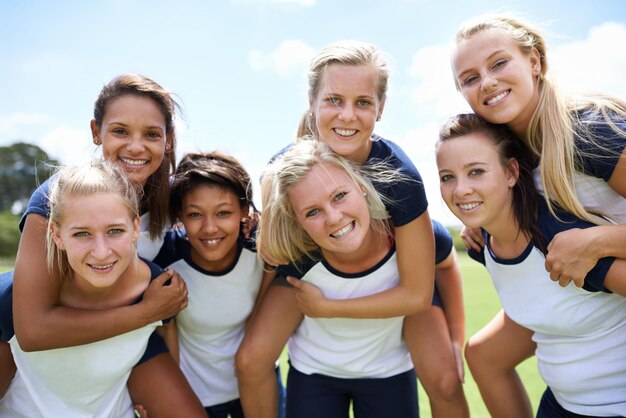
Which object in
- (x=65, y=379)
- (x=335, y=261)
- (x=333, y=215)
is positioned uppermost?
(x=333, y=215)

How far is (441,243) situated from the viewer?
11.6 ft

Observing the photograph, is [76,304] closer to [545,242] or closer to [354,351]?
[354,351]

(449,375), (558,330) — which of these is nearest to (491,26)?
(558,330)

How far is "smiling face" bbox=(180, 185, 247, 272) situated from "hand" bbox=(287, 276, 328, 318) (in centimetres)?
51

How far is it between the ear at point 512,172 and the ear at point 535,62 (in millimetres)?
574

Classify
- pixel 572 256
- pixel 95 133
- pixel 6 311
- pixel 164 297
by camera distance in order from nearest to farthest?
1. pixel 572 256
2. pixel 6 311
3. pixel 164 297
4. pixel 95 133

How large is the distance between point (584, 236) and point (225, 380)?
2380 millimetres

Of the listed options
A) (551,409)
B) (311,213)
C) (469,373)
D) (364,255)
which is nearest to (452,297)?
(364,255)

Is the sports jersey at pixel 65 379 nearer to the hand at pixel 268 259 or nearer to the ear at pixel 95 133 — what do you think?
the hand at pixel 268 259

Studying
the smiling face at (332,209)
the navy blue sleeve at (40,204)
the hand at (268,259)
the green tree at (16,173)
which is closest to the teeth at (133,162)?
the navy blue sleeve at (40,204)

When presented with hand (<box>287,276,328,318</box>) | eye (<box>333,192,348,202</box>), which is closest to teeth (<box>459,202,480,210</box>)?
eye (<box>333,192,348,202</box>)

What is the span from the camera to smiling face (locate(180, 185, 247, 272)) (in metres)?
3.38

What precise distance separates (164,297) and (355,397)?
1418 millimetres

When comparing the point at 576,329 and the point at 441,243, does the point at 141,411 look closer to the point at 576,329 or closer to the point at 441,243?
the point at 441,243
